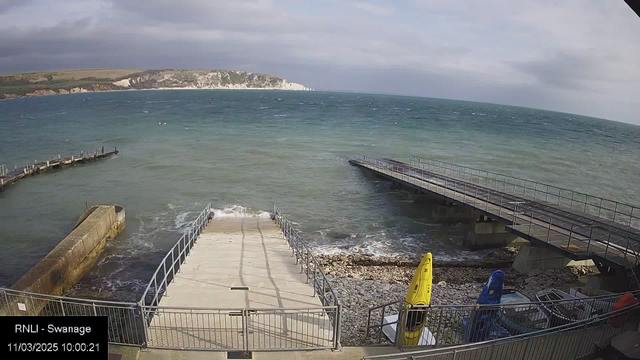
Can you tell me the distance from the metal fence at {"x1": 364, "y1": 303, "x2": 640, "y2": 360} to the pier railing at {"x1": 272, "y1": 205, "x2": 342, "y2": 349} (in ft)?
4.45

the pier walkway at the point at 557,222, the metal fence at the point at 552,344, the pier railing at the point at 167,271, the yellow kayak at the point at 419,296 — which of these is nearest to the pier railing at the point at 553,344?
the metal fence at the point at 552,344

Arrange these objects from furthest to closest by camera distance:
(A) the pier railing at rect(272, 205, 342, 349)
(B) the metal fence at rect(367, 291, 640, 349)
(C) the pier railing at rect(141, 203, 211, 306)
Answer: (C) the pier railing at rect(141, 203, 211, 306) → (B) the metal fence at rect(367, 291, 640, 349) → (A) the pier railing at rect(272, 205, 342, 349)

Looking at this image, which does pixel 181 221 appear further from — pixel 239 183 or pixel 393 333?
pixel 393 333

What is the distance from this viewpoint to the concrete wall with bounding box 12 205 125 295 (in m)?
14.5

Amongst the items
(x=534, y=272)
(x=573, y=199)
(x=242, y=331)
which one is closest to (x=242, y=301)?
(x=242, y=331)

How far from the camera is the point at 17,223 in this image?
930 inches

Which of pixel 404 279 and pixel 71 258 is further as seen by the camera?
pixel 404 279

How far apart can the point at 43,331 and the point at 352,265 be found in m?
14.2

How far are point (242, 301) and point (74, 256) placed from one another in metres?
10.8

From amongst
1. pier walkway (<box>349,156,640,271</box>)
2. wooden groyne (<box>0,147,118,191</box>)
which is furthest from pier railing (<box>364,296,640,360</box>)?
wooden groyne (<box>0,147,118,191</box>)

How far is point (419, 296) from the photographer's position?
29.6ft

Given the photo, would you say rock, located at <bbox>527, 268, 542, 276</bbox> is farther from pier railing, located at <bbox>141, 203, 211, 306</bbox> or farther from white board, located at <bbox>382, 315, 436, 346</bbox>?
pier railing, located at <bbox>141, 203, 211, 306</bbox>

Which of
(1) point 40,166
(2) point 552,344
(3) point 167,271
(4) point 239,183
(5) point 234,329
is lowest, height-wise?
(1) point 40,166

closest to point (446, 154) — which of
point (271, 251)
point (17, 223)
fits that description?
point (271, 251)
